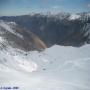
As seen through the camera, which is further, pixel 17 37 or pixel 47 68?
pixel 17 37

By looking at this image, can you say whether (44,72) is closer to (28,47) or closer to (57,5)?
(28,47)

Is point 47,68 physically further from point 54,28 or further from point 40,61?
point 54,28

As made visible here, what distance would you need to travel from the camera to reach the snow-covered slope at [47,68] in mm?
2643

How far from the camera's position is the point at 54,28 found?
294 cm

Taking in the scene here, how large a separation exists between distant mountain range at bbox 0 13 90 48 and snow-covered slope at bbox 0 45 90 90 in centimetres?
9

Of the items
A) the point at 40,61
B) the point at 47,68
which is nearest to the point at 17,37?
the point at 40,61

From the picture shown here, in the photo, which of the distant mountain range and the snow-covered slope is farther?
the distant mountain range

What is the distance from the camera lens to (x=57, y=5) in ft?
9.30

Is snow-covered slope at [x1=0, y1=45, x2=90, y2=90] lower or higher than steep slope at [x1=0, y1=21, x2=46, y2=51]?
lower

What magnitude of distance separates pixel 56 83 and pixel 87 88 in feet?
1.02

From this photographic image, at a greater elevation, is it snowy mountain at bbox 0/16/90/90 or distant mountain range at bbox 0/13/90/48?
distant mountain range at bbox 0/13/90/48

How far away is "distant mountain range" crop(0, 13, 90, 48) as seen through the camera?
2842mm

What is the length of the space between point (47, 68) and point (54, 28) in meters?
0.47

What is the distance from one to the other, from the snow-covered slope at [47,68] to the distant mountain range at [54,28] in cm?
9
